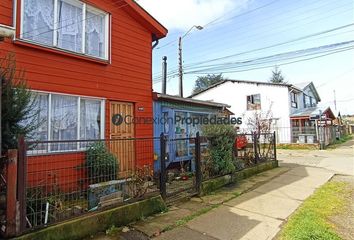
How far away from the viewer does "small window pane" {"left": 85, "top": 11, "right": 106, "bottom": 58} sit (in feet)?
25.5

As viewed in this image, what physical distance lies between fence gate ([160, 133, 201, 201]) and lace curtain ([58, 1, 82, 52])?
381 cm

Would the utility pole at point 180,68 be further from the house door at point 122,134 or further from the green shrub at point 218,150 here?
the green shrub at point 218,150

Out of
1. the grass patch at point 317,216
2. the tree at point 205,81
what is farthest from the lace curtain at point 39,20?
the tree at point 205,81

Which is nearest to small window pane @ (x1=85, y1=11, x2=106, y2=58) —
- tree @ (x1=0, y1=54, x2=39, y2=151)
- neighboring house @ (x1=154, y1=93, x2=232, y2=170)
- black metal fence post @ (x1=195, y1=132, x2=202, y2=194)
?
neighboring house @ (x1=154, y1=93, x2=232, y2=170)

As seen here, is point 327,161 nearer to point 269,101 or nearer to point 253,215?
point 253,215

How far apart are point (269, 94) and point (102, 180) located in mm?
23382

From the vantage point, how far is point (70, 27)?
7.26m

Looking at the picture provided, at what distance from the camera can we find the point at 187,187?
23.1ft

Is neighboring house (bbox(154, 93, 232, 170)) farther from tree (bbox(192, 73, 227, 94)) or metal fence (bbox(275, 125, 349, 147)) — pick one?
tree (bbox(192, 73, 227, 94))

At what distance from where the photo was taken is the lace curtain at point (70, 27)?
7.05 meters

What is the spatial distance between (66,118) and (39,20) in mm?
2556

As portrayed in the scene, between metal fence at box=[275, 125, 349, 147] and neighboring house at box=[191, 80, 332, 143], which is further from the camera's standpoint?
neighboring house at box=[191, 80, 332, 143]

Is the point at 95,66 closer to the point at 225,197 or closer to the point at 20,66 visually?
the point at 20,66

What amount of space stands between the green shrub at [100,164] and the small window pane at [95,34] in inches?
118
